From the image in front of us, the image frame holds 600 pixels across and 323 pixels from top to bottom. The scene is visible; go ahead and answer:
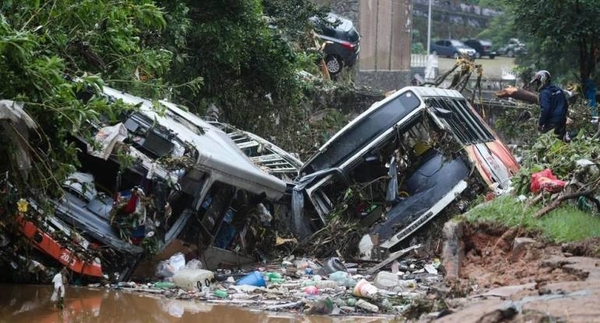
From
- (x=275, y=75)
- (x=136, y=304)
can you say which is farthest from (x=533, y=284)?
(x=275, y=75)

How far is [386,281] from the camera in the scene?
35.8 feet

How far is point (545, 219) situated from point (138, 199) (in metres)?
3.93

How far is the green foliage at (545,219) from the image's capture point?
849 centimetres

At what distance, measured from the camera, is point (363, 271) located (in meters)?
12.2

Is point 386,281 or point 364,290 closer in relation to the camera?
point 364,290

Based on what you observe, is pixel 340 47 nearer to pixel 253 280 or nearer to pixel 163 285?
pixel 253 280

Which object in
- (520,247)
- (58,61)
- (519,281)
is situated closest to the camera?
(519,281)

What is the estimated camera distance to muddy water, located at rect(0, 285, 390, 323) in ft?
29.8

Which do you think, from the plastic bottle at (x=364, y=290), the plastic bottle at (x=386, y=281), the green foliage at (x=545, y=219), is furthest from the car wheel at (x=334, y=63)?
the plastic bottle at (x=364, y=290)

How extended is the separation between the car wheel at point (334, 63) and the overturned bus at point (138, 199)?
1536 centimetres

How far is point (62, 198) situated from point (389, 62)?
25072 mm

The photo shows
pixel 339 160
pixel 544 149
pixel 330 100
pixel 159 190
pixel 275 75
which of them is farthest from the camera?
pixel 330 100

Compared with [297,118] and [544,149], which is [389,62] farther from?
[544,149]

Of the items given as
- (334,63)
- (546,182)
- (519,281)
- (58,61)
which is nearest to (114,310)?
(58,61)
